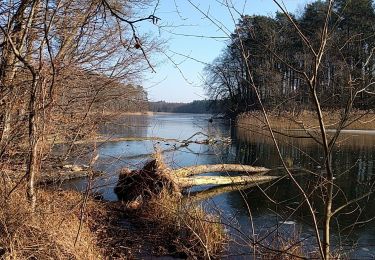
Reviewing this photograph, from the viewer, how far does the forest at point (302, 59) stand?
2607mm

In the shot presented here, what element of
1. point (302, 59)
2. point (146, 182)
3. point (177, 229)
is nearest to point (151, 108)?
point (146, 182)

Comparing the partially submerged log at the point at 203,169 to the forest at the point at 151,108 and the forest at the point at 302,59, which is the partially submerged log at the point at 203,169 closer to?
the forest at the point at 151,108

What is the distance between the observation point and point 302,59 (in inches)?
114

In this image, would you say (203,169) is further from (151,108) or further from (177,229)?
(177,229)

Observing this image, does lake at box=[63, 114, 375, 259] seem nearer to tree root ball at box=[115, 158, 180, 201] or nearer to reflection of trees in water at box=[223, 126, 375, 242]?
reflection of trees in water at box=[223, 126, 375, 242]

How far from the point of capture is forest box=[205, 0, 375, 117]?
8.55 ft

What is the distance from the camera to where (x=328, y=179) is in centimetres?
256

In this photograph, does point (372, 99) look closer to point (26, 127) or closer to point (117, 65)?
point (26, 127)

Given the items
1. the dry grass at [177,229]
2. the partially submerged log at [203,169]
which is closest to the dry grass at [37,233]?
the dry grass at [177,229]

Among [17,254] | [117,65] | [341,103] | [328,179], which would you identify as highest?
[117,65]

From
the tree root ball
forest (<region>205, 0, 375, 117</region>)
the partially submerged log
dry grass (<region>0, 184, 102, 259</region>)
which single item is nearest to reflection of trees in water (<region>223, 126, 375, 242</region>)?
the partially submerged log

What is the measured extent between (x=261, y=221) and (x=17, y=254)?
6151mm

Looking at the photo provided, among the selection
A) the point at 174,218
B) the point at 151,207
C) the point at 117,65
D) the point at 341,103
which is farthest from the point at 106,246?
the point at 341,103

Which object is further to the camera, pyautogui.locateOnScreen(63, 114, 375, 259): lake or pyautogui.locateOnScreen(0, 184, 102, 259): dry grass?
pyautogui.locateOnScreen(63, 114, 375, 259): lake
